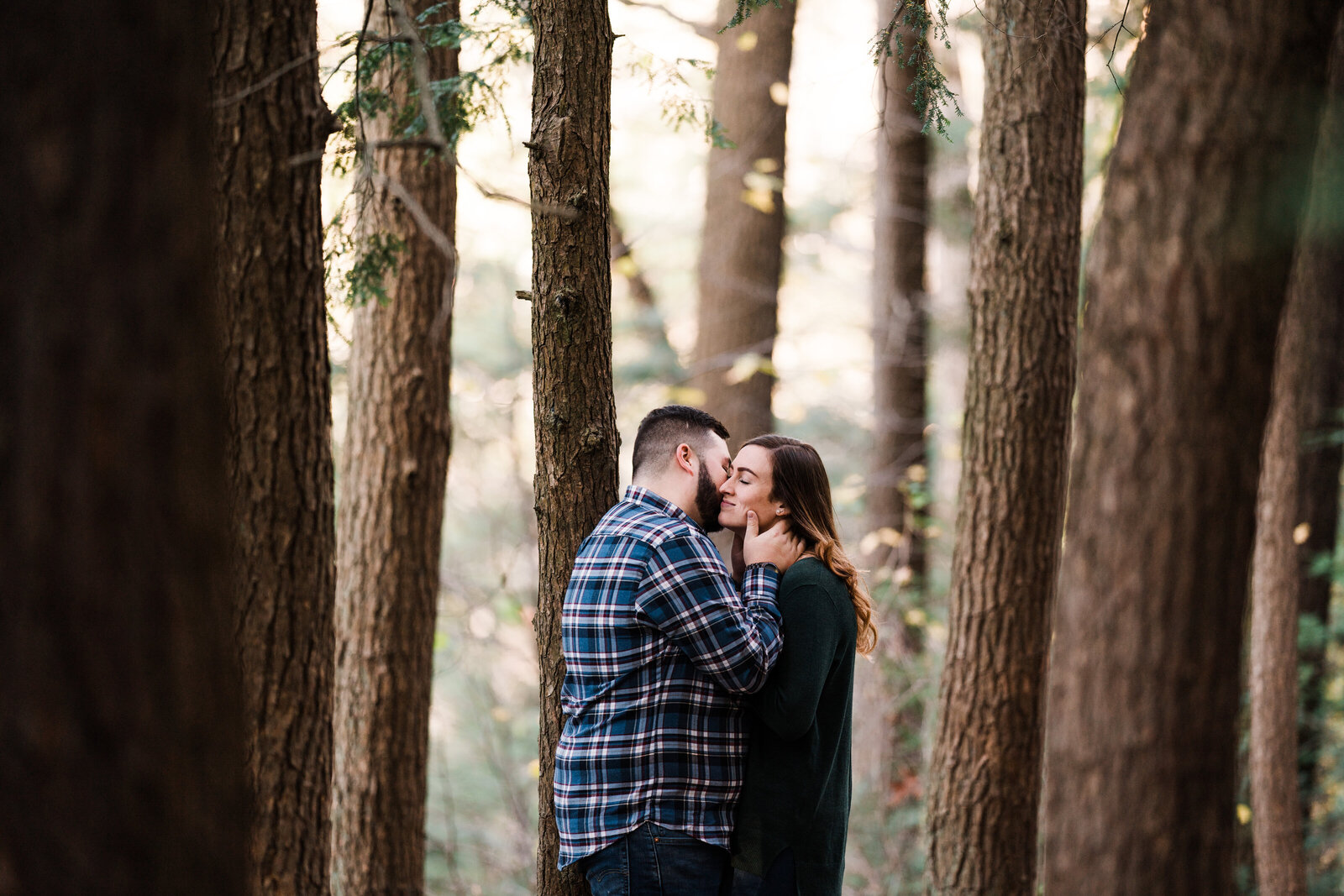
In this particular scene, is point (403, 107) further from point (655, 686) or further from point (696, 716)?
point (696, 716)

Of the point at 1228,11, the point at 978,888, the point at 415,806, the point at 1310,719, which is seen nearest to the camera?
the point at 1228,11

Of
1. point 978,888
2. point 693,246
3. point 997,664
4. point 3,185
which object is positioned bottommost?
point 978,888

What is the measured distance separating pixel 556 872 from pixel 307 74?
3.03 metres

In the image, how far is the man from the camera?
328 cm

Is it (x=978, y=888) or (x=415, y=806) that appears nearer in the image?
(x=978, y=888)

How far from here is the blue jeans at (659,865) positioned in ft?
10.8

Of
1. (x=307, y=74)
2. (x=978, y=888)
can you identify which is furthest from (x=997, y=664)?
(x=307, y=74)

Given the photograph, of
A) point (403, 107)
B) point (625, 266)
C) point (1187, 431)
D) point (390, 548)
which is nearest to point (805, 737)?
point (1187, 431)

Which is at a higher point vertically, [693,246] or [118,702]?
[693,246]

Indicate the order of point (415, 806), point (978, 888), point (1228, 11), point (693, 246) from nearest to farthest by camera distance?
point (1228, 11), point (978, 888), point (415, 806), point (693, 246)

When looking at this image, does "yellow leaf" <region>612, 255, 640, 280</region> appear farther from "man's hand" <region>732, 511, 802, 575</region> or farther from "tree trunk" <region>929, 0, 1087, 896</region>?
"man's hand" <region>732, 511, 802, 575</region>

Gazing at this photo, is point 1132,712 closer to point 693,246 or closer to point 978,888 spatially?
point 978,888

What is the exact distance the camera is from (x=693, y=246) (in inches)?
716

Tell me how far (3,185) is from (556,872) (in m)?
2.96
